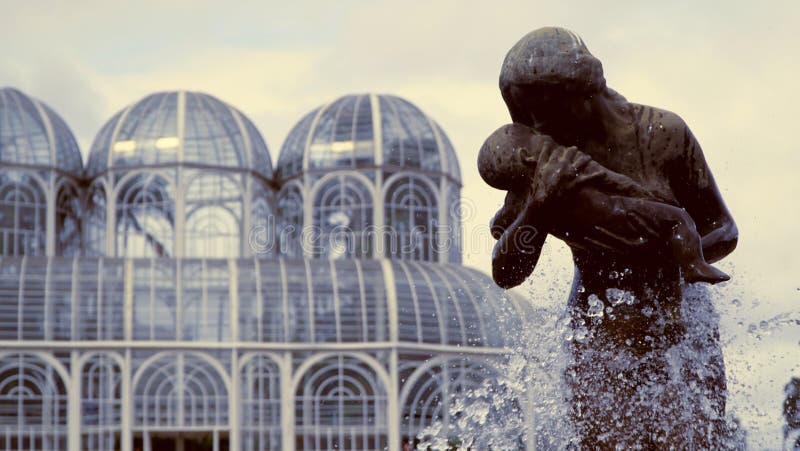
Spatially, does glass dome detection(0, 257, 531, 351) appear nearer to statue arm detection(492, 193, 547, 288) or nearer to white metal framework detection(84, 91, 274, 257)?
white metal framework detection(84, 91, 274, 257)

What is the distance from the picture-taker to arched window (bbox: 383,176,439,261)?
31.1 metres

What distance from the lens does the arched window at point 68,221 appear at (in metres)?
31.7

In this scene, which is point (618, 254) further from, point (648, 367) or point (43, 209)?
point (43, 209)

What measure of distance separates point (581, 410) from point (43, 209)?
96.0 feet

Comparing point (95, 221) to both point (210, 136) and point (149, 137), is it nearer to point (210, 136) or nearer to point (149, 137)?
point (149, 137)

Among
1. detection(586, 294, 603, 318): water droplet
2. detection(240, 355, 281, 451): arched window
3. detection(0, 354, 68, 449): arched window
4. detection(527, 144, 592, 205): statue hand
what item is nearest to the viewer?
detection(527, 144, 592, 205): statue hand

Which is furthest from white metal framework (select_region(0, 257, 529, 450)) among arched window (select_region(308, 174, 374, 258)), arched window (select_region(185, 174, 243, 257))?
arched window (select_region(185, 174, 243, 257))

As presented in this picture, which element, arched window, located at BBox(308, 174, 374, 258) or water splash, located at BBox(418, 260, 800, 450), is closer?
water splash, located at BBox(418, 260, 800, 450)

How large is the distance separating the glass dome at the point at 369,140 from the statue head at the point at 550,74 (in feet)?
91.8

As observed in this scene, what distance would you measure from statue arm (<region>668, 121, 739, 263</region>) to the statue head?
298 mm

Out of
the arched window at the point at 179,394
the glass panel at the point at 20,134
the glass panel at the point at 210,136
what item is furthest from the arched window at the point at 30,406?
the glass panel at the point at 210,136

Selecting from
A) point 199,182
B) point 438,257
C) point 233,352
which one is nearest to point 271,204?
point 199,182

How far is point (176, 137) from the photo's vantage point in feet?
102

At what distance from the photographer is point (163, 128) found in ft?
103
